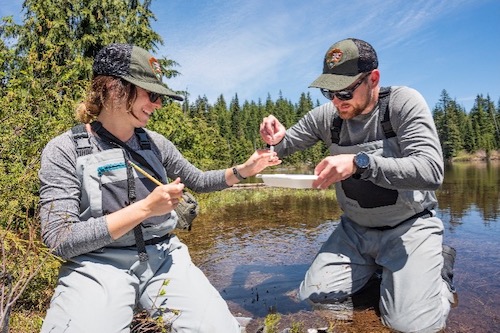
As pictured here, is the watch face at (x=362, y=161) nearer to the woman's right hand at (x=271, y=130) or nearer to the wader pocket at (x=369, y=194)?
the wader pocket at (x=369, y=194)

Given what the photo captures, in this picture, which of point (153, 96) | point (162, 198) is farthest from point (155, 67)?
point (162, 198)

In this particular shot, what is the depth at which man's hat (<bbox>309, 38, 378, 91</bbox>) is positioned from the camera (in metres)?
3.87

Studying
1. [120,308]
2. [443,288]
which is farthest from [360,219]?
[120,308]

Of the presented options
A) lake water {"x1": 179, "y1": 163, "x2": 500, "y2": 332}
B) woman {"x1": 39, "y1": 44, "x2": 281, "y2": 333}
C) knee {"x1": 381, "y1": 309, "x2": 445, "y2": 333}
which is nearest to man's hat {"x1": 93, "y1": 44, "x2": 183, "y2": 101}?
woman {"x1": 39, "y1": 44, "x2": 281, "y2": 333}

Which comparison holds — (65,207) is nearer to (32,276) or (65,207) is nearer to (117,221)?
(117,221)

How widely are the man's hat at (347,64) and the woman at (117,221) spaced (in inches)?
64.6

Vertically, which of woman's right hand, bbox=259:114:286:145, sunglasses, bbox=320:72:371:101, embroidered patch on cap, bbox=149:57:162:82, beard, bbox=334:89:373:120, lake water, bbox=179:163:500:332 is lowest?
lake water, bbox=179:163:500:332

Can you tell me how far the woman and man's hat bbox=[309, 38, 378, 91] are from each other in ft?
5.39

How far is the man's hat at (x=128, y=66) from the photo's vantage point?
9.48 feet

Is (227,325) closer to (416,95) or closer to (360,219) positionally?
(360,219)

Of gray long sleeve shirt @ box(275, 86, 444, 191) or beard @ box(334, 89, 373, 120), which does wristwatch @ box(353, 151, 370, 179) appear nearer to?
gray long sleeve shirt @ box(275, 86, 444, 191)

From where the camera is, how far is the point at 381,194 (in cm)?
401

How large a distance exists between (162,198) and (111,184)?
0.58 meters

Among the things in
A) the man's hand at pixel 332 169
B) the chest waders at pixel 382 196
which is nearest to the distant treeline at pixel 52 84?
the man's hand at pixel 332 169
